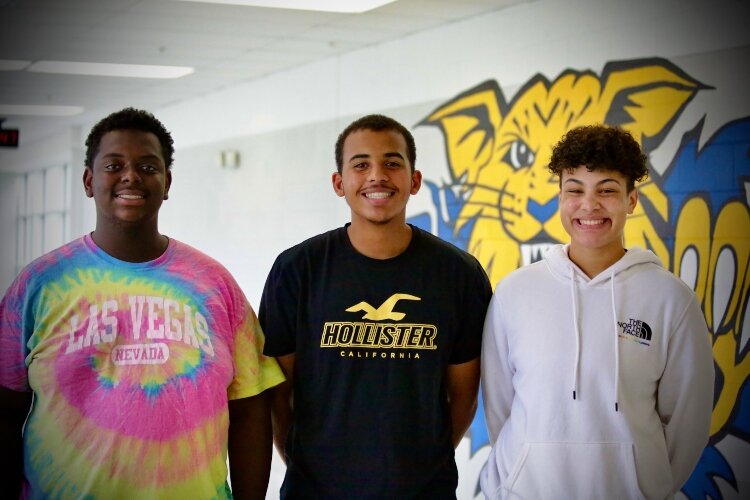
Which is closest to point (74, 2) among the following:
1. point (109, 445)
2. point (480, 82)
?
point (480, 82)

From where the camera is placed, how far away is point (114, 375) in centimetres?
187

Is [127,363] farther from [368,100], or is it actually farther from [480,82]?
[368,100]

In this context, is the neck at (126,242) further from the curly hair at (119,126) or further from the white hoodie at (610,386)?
the white hoodie at (610,386)

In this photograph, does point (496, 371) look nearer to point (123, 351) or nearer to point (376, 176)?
point (376, 176)

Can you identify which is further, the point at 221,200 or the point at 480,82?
the point at 221,200

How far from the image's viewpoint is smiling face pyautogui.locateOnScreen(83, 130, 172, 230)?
1952mm

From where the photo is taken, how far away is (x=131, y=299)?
191 cm

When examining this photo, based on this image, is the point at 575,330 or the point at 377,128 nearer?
the point at 575,330

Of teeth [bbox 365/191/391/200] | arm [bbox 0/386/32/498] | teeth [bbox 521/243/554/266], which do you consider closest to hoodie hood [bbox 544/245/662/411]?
teeth [bbox 365/191/391/200]

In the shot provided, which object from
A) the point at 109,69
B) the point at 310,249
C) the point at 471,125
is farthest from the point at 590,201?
the point at 109,69

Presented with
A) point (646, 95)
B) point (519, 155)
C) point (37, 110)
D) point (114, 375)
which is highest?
point (37, 110)

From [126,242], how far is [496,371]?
107 centimetres

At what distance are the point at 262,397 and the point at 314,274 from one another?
1.19 feet

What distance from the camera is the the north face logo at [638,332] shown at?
2061 mm
